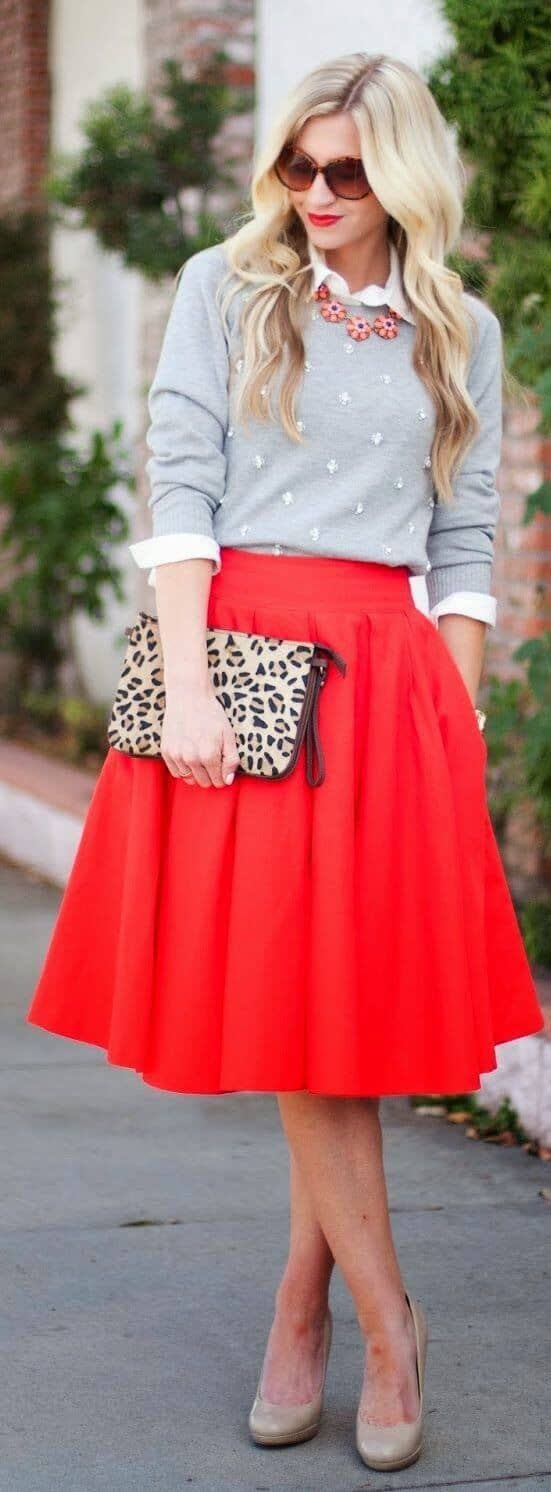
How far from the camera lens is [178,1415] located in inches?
119

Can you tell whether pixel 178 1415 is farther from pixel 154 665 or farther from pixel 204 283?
pixel 204 283

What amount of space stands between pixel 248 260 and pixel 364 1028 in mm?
1050

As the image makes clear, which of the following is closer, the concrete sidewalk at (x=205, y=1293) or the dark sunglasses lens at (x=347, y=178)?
the dark sunglasses lens at (x=347, y=178)

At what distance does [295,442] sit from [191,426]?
140 millimetres

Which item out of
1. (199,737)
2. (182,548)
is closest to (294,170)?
(182,548)

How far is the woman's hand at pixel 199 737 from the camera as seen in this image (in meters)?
2.66

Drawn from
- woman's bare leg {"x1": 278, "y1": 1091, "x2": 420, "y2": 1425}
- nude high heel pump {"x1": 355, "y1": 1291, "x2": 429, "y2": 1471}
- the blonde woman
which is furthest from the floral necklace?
nude high heel pump {"x1": 355, "y1": 1291, "x2": 429, "y2": 1471}

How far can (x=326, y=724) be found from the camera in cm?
271

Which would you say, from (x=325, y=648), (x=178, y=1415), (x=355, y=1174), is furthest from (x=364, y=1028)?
(x=178, y=1415)

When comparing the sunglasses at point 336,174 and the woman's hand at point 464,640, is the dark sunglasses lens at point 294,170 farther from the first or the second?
the woman's hand at point 464,640

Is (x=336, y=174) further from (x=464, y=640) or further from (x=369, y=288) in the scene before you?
(x=464, y=640)

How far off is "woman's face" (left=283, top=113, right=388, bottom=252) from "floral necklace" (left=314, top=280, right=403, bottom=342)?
6 centimetres

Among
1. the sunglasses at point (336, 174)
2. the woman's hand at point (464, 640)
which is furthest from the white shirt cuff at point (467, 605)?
the sunglasses at point (336, 174)

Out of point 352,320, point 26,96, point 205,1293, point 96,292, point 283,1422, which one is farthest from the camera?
point 26,96
